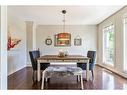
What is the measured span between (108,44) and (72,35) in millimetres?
2685

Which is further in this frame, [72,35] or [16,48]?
[72,35]

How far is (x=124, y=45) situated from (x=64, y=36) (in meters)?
2.12

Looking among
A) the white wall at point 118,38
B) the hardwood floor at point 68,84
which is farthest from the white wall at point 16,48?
the white wall at point 118,38

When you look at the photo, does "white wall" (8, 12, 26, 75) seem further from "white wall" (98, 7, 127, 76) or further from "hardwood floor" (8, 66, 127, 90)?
"white wall" (98, 7, 127, 76)

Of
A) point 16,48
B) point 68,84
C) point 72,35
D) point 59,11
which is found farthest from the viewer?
point 72,35

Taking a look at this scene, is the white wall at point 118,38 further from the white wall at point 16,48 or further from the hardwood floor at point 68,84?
the white wall at point 16,48

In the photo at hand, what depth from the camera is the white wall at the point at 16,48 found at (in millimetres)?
7334

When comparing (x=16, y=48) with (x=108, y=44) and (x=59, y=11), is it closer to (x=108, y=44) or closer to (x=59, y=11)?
(x=59, y=11)

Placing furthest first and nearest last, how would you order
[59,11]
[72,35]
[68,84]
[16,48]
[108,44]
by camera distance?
1. [72,35]
2. [108,44]
3. [16,48]
4. [59,11]
5. [68,84]

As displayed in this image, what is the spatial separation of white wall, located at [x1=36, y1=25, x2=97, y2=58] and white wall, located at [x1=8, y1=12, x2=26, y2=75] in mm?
1813

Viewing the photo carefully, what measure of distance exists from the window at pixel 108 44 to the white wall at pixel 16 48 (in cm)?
414

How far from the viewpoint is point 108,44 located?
957 cm

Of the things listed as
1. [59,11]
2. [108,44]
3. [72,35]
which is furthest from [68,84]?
[72,35]
